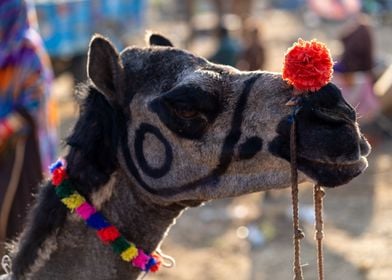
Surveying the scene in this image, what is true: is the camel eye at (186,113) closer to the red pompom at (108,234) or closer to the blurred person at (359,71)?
the red pompom at (108,234)

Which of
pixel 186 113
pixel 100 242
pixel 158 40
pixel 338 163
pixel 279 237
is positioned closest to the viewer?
pixel 338 163

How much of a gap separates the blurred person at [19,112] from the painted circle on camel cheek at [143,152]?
1.70 meters

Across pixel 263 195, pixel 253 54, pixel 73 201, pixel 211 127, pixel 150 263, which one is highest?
pixel 211 127

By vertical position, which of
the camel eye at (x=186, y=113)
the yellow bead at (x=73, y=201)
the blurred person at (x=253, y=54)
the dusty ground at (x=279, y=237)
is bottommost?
the dusty ground at (x=279, y=237)

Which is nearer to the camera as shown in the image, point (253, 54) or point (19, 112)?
point (19, 112)

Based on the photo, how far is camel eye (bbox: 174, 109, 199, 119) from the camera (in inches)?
95.0

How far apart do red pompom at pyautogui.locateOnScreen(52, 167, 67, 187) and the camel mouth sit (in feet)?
3.00

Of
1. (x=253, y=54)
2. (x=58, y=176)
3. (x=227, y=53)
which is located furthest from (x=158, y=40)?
(x=227, y=53)

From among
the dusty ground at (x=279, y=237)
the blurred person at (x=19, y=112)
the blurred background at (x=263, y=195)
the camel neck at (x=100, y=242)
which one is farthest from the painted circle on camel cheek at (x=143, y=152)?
the dusty ground at (x=279, y=237)

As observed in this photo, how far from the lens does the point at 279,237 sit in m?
6.91

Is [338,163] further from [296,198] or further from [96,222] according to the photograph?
[96,222]

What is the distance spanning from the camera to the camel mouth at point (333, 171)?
218cm

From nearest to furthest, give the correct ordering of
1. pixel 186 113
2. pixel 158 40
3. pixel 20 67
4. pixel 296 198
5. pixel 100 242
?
pixel 296 198 < pixel 186 113 < pixel 100 242 < pixel 158 40 < pixel 20 67

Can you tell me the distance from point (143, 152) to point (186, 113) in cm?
25
